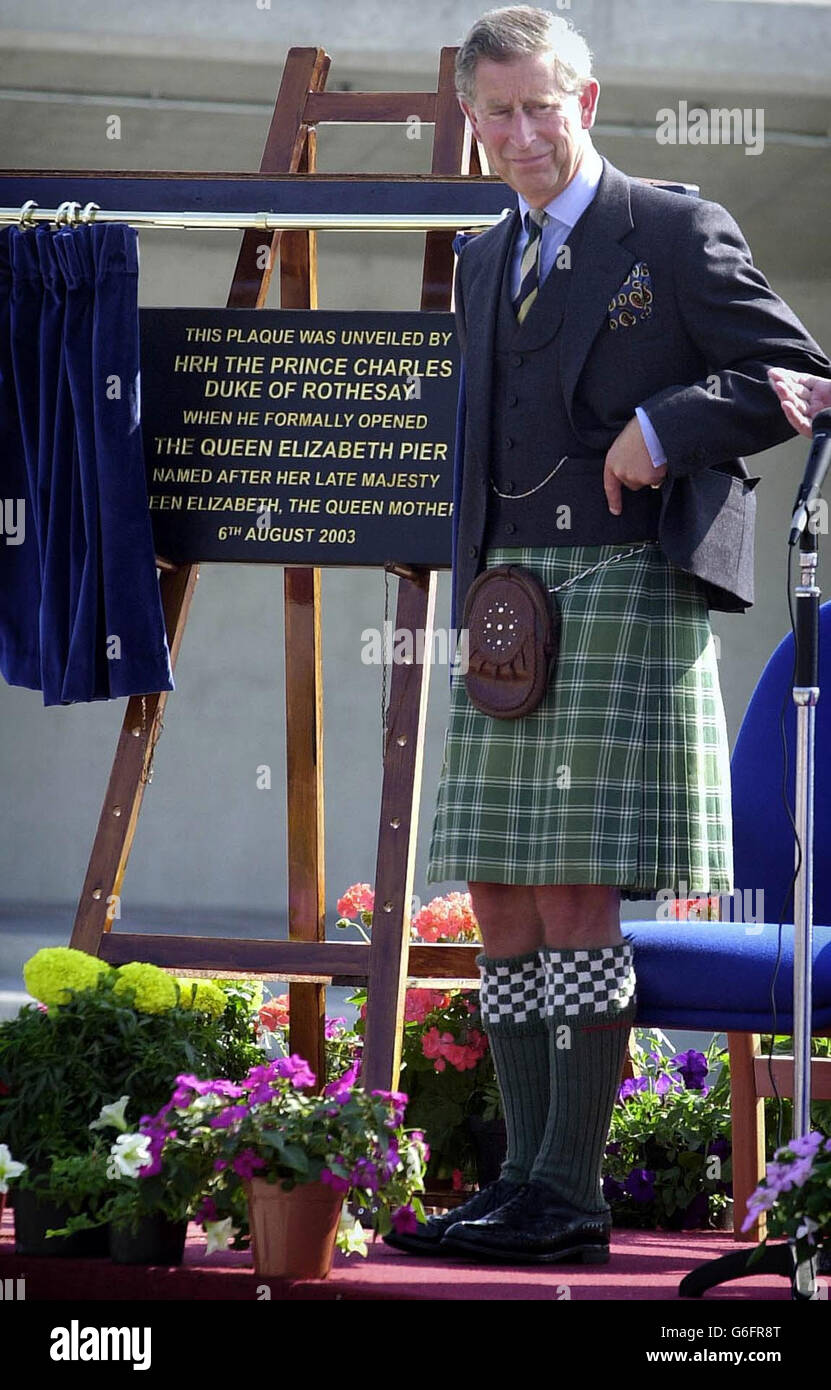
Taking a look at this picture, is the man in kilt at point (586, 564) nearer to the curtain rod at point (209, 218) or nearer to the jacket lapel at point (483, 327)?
the jacket lapel at point (483, 327)

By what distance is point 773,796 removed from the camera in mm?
2863

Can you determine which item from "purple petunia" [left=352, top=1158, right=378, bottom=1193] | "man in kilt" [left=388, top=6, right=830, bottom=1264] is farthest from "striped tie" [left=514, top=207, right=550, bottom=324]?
"purple petunia" [left=352, top=1158, right=378, bottom=1193]

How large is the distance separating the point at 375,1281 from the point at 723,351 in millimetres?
1161

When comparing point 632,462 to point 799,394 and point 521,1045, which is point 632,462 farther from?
point 521,1045

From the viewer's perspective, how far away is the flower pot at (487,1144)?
10.1ft

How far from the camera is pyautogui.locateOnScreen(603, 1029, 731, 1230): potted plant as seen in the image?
2.97 metres

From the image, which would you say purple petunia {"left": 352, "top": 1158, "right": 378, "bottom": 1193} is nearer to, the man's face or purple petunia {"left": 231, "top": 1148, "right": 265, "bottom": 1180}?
purple petunia {"left": 231, "top": 1148, "right": 265, "bottom": 1180}

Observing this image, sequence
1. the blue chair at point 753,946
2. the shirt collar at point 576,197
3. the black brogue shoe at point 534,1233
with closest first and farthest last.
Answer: the black brogue shoe at point 534,1233
the shirt collar at point 576,197
the blue chair at point 753,946

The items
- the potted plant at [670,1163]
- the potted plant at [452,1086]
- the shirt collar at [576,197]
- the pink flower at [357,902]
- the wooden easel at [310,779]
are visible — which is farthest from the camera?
the pink flower at [357,902]

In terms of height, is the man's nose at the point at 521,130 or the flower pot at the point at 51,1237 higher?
the man's nose at the point at 521,130

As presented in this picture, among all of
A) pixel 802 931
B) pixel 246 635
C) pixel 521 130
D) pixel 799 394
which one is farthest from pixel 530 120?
pixel 246 635

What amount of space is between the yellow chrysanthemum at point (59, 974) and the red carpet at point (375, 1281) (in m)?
0.31

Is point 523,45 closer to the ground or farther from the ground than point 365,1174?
farther from the ground

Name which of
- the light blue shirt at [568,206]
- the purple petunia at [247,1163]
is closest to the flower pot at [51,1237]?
the purple petunia at [247,1163]
